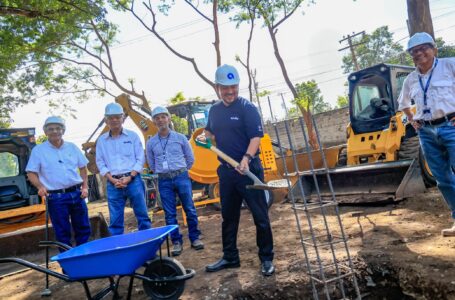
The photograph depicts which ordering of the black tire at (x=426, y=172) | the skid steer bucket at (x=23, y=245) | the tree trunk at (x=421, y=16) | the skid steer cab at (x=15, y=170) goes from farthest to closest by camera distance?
the skid steer cab at (x=15, y=170) → the tree trunk at (x=421, y=16) → the black tire at (x=426, y=172) → the skid steer bucket at (x=23, y=245)

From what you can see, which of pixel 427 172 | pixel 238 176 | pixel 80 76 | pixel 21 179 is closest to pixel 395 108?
pixel 427 172

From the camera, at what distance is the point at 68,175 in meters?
3.78

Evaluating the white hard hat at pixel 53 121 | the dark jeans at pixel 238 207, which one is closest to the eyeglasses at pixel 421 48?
the dark jeans at pixel 238 207

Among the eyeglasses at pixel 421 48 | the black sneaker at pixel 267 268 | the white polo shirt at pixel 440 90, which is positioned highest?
the eyeglasses at pixel 421 48

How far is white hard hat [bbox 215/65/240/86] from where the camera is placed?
3178 millimetres

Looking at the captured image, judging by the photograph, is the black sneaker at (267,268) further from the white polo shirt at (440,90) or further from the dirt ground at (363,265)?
the white polo shirt at (440,90)

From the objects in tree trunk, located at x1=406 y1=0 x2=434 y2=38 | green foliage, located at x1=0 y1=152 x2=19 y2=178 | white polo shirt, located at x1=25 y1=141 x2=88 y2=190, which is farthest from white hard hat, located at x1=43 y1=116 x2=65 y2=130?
tree trunk, located at x1=406 y1=0 x2=434 y2=38

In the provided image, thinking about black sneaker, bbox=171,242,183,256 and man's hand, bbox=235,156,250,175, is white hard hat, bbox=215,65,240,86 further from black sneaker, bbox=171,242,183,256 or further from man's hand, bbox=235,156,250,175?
black sneaker, bbox=171,242,183,256

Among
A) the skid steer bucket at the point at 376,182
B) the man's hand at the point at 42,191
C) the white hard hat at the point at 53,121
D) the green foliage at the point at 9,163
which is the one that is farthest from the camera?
the green foliage at the point at 9,163

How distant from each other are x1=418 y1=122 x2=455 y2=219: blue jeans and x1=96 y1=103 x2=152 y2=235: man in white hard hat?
302 centimetres

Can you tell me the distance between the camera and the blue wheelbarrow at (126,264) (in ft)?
7.45

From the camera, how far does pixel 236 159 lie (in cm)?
332

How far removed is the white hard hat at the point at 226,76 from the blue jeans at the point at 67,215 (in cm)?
206

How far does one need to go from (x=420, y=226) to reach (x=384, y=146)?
9.08 feet
